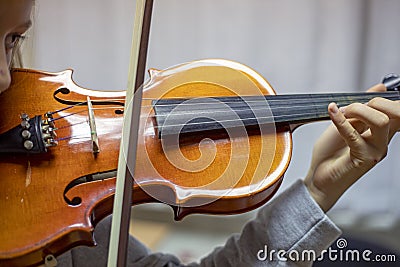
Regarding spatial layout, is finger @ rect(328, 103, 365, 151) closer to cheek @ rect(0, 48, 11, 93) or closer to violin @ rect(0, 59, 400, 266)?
violin @ rect(0, 59, 400, 266)

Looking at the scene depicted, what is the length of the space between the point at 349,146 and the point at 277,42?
0.72m

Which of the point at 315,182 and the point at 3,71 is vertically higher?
the point at 3,71

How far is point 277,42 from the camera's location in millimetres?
1344

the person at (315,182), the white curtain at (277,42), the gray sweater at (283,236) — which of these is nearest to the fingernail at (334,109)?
the person at (315,182)

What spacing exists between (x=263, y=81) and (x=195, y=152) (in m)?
0.13

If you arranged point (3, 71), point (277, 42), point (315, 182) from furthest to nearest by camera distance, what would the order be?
point (277, 42), point (315, 182), point (3, 71)

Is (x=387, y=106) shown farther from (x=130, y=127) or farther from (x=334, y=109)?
(x=130, y=127)

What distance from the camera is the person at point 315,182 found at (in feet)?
2.07

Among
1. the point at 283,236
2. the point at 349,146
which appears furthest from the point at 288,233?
the point at 349,146

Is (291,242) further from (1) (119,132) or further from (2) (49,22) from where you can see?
(2) (49,22)

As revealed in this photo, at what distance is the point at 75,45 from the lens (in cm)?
148

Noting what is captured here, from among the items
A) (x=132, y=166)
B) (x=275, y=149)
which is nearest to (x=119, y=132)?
(x=132, y=166)

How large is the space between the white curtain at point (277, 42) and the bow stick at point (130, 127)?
75 cm

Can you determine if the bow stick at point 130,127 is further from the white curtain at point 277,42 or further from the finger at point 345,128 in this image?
the white curtain at point 277,42
